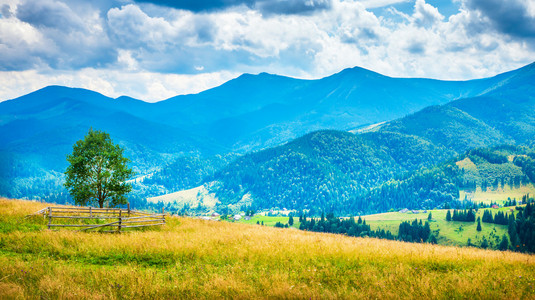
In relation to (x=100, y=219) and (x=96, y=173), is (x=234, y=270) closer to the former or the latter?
(x=100, y=219)

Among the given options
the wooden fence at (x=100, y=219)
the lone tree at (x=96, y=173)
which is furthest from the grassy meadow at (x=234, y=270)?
the lone tree at (x=96, y=173)

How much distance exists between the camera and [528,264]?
15.5 meters

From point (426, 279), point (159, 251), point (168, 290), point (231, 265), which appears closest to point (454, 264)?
point (426, 279)

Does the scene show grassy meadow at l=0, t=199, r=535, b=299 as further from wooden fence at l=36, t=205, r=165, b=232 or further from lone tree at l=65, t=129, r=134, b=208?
lone tree at l=65, t=129, r=134, b=208

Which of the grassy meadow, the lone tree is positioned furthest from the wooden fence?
the lone tree

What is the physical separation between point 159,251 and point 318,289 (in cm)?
911

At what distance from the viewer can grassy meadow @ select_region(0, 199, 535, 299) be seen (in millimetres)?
12500

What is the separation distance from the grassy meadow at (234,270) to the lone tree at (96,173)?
23175mm

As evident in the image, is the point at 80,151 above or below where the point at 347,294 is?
above

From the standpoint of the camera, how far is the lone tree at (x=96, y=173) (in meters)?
42.6

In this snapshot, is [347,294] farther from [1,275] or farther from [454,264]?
[1,275]

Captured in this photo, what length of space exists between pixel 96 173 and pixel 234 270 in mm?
35000

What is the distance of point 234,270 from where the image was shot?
1519 cm

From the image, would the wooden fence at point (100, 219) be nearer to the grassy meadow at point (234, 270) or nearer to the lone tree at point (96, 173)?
the grassy meadow at point (234, 270)
